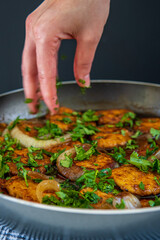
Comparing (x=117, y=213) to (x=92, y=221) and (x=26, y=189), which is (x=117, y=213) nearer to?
(x=92, y=221)

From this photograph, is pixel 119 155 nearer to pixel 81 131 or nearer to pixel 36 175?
pixel 81 131

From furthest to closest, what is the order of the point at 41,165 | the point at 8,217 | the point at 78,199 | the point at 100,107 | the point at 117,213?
the point at 100,107 → the point at 41,165 → the point at 78,199 → the point at 8,217 → the point at 117,213

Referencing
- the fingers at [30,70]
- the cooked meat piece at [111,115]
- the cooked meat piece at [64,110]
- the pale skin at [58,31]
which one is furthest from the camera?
the cooked meat piece at [64,110]

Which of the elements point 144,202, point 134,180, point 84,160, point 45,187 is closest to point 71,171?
point 84,160

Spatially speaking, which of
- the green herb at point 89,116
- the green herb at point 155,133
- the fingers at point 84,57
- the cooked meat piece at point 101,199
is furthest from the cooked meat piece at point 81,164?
the fingers at point 84,57

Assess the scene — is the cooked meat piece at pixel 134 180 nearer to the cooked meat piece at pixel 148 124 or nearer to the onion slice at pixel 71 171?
the onion slice at pixel 71 171

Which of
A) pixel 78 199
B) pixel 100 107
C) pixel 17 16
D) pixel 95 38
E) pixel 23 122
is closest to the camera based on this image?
pixel 78 199

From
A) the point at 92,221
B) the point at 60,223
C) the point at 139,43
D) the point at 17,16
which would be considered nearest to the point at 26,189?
the point at 60,223
